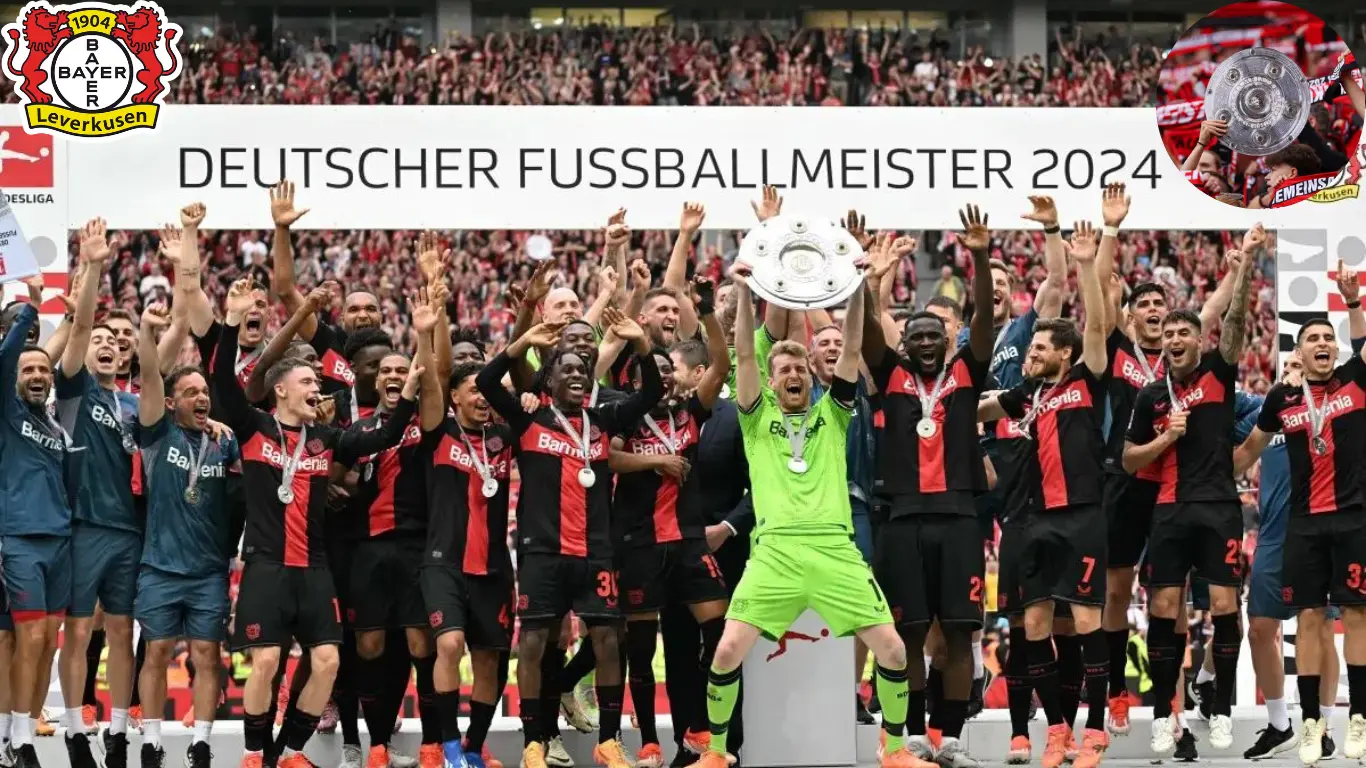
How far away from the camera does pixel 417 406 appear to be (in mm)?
9375

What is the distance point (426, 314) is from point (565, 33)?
2052 cm

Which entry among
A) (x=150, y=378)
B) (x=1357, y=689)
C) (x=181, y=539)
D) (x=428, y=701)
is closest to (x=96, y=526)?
(x=181, y=539)

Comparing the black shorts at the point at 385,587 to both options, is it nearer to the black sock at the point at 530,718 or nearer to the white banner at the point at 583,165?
the black sock at the point at 530,718

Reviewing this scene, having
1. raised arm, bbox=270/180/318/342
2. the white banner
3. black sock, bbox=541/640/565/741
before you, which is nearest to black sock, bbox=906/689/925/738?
black sock, bbox=541/640/565/741

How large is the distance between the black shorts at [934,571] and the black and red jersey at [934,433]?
123mm

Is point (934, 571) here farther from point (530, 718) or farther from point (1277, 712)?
point (1277, 712)

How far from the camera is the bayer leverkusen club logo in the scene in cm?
1078

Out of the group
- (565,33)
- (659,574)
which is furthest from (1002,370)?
(565,33)

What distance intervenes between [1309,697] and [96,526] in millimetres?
6415

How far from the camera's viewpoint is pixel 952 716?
9.15 metres

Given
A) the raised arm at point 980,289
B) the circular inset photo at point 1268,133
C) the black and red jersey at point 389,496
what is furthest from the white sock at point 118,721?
the circular inset photo at point 1268,133

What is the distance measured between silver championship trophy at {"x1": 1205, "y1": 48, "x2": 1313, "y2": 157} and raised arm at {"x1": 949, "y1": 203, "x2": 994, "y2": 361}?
2.82 metres

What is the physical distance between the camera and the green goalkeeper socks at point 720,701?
8.69 metres

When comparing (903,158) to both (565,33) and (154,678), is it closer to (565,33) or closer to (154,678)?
(154,678)
